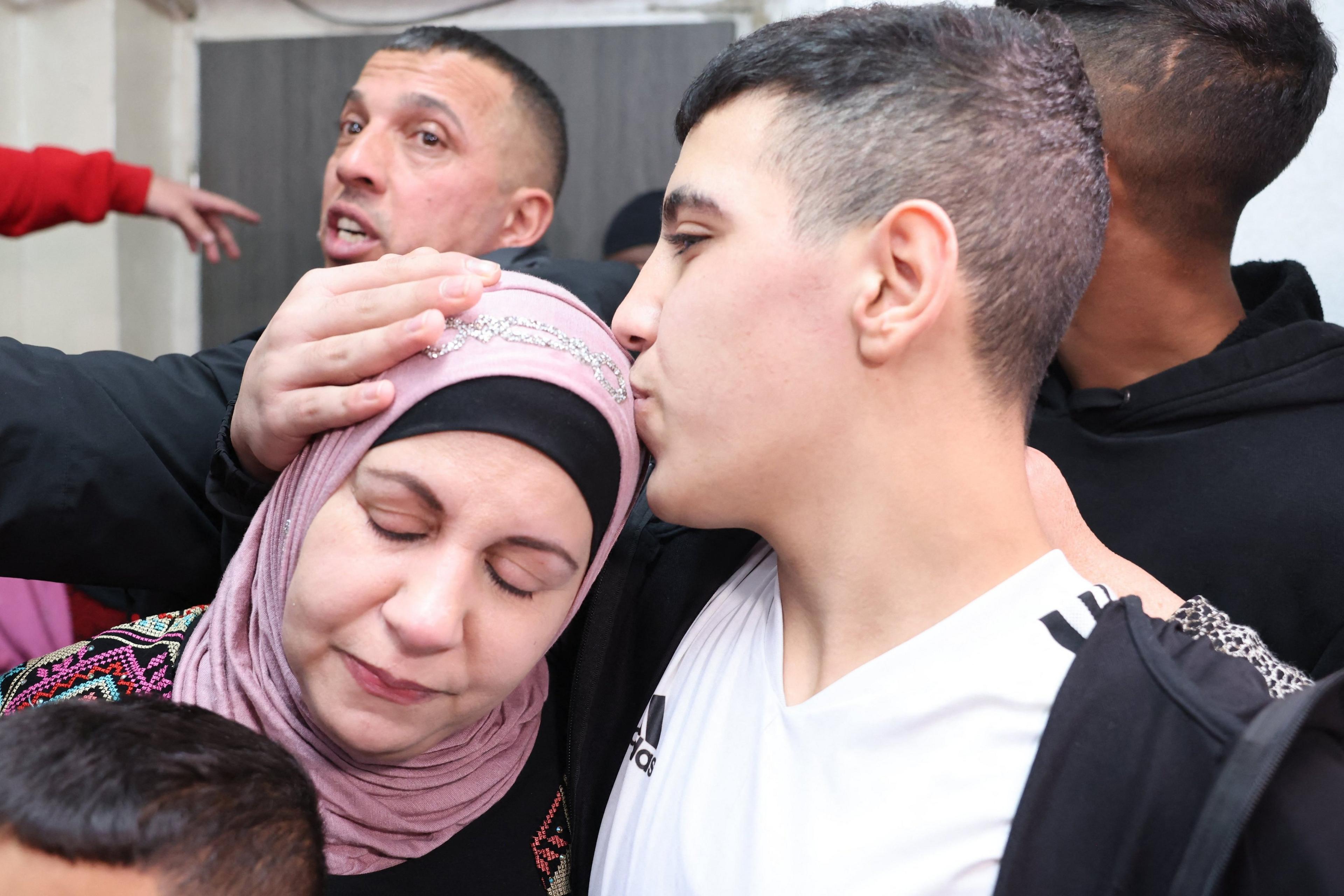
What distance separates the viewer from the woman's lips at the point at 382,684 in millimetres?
1002

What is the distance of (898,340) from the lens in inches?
Answer: 38.7

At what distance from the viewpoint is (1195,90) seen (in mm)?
1529

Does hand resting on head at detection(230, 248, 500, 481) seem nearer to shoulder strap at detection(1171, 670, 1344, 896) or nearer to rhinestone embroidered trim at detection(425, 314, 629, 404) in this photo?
rhinestone embroidered trim at detection(425, 314, 629, 404)

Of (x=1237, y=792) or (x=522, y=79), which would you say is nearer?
(x=1237, y=792)

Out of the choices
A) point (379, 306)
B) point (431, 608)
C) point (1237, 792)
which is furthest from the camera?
point (379, 306)

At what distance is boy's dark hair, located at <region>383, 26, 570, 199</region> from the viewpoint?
242 cm

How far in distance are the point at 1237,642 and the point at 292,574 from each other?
971 mm

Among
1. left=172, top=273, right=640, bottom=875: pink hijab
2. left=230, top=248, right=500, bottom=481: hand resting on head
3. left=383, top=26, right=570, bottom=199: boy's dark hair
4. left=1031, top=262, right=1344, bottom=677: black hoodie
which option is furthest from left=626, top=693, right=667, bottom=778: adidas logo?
left=383, top=26, right=570, bottom=199: boy's dark hair

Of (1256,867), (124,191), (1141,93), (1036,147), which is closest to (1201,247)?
(1141,93)

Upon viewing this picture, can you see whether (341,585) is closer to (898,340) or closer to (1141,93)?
(898,340)

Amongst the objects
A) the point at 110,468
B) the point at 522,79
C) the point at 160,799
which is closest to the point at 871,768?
the point at 160,799

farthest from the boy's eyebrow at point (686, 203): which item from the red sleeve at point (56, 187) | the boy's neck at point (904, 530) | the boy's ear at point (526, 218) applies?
the red sleeve at point (56, 187)

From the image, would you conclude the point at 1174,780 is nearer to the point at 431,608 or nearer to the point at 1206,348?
the point at 431,608

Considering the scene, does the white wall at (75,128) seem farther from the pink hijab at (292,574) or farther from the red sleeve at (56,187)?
the pink hijab at (292,574)
